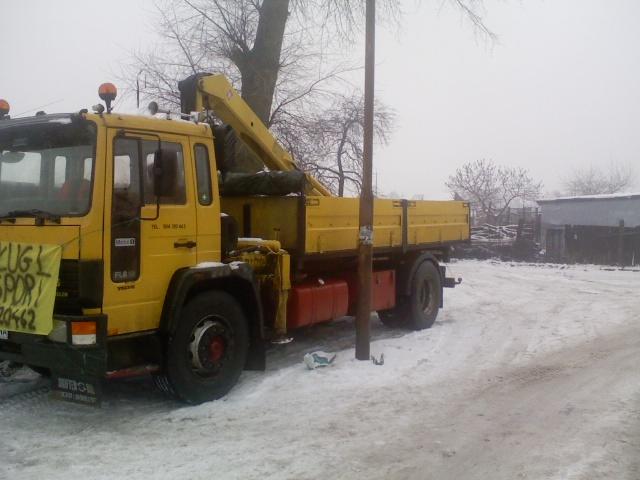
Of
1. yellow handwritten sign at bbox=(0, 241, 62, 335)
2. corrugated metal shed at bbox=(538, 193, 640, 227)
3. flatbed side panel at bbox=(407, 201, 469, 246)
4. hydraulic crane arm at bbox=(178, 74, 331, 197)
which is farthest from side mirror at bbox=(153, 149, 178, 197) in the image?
corrugated metal shed at bbox=(538, 193, 640, 227)

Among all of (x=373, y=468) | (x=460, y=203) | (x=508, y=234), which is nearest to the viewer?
(x=373, y=468)

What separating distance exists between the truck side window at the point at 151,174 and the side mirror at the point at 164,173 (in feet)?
0.21

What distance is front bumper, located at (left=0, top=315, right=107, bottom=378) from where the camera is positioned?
5.23 metres

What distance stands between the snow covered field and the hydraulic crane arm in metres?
2.70

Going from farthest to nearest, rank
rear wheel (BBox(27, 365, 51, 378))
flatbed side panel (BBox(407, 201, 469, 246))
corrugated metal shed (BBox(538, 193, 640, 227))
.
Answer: corrugated metal shed (BBox(538, 193, 640, 227))
flatbed side panel (BBox(407, 201, 469, 246))
rear wheel (BBox(27, 365, 51, 378))

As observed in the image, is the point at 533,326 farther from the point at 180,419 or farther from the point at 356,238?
the point at 180,419

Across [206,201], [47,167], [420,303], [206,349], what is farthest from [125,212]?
[420,303]

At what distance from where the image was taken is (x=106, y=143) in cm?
548

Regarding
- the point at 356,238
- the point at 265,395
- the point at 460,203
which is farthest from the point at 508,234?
the point at 265,395

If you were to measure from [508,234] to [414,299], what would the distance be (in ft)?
78.2

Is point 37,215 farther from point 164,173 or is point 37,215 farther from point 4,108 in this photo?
point 4,108

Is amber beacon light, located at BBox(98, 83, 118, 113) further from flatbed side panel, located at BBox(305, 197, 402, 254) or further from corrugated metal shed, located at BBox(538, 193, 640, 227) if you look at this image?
corrugated metal shed, located at BBox(538, 193, 640, 227)

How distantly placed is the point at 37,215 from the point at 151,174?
40.3 inches

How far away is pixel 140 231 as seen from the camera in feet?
18.7
